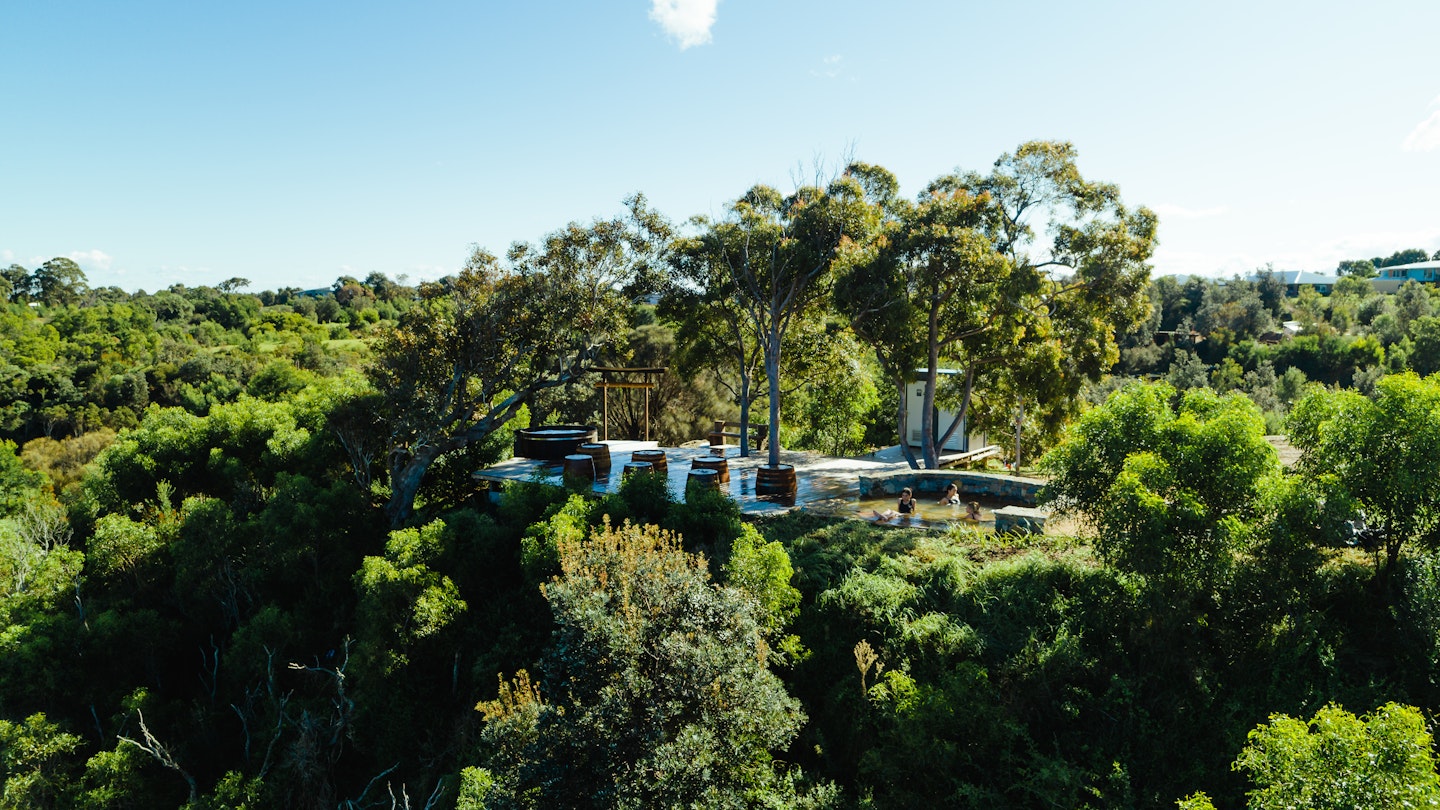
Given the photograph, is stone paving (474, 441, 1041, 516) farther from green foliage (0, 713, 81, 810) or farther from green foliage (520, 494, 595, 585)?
green foliage (0, 713, 81, 810)

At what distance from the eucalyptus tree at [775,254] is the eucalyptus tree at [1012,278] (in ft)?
2.97

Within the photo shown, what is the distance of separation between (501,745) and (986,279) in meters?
11.5

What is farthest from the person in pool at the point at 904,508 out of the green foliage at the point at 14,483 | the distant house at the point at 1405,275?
the distant house at the point at 1405,275

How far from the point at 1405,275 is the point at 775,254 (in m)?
97.9

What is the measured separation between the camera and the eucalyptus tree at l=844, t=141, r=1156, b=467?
13234 mm

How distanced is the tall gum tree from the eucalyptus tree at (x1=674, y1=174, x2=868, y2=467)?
2008 millimetres

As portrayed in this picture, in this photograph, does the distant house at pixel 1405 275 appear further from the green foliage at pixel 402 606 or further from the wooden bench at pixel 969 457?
the green foliage at pixel 402 606

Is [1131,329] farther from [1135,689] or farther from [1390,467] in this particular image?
[1135,689]

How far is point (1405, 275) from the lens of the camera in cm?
7806

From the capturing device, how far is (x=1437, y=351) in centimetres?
3628

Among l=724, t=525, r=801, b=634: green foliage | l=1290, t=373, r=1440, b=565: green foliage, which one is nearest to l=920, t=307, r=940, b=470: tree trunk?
l=724, t=525, r=801, b=634: green foliage

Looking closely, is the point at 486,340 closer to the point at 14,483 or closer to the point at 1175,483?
the point at 1175,483

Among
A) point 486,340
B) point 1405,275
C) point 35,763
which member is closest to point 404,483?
point 486,340

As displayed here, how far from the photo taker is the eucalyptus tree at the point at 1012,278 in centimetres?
1323
